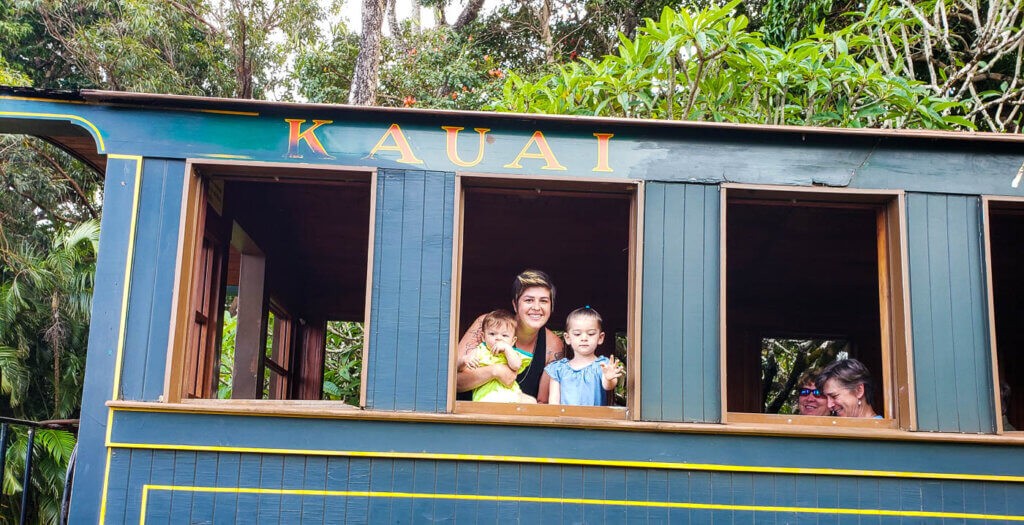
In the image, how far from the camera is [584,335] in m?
4.89

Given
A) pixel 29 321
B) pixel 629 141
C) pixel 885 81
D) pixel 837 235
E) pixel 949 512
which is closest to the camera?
pixel 949 512

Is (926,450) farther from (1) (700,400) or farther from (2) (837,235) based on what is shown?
(2) (837,235)

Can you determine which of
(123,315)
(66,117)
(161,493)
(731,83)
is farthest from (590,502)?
(731,83)

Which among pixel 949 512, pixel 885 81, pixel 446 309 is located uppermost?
pixel 885 81

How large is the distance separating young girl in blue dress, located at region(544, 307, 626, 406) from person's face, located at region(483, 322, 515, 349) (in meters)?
0.25

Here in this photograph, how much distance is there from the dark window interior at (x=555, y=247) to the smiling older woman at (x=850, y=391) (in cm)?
141

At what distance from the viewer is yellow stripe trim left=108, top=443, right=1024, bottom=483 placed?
14.3 feet

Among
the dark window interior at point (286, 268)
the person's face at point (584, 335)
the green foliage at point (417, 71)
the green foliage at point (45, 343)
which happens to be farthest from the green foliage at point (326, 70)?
the person's face at point (584, 335)

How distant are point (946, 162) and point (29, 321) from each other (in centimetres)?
945

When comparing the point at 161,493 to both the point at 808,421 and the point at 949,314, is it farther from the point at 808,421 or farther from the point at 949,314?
the point at 949,314

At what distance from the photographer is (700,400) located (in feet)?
14.9

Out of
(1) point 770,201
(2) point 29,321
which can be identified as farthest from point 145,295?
(2) point 29,321

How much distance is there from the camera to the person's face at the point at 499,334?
491 cm

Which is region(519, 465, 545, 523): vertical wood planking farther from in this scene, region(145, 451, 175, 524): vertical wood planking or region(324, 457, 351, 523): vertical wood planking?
region(145, 451, 175, 524): vertical wood planking
